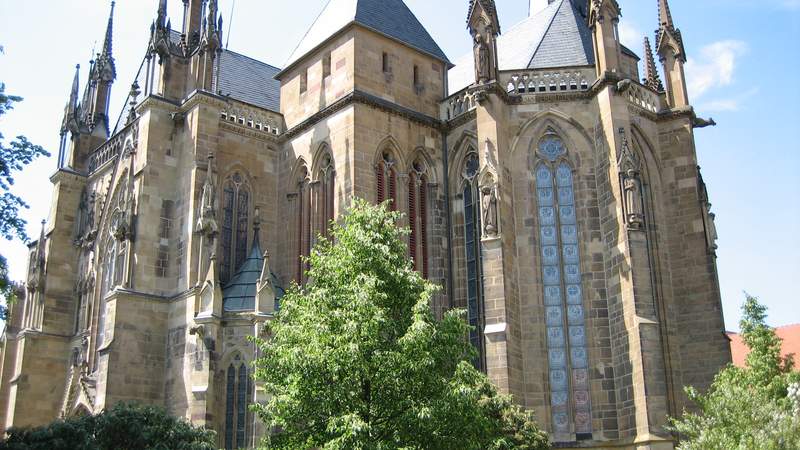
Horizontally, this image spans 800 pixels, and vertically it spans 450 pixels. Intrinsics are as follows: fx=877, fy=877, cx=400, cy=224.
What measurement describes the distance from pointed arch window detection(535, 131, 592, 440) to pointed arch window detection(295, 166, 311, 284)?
Answer: 7461 millimetres

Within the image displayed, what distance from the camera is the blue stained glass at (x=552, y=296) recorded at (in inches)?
994

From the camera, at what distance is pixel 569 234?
25891 millimetres

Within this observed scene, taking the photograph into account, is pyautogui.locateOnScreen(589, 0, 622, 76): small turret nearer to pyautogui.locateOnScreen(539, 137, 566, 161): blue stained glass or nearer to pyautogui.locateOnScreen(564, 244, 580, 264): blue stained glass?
pyautogui.locateOnScreen(539, 137, 566, 161): blue stained glass

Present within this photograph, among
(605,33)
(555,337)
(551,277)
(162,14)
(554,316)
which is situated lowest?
(555,337)

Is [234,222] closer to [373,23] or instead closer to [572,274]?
[373,23]

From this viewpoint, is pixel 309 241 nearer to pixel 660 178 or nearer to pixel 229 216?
pixel 229 216

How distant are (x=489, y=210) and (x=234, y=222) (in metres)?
9.09

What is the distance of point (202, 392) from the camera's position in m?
23.9

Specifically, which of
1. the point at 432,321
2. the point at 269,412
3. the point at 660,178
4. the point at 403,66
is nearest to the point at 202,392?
the point at 269,412

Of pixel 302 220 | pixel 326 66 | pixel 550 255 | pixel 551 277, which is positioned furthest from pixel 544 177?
pixel 326 66

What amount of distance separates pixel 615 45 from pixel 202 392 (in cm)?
1590

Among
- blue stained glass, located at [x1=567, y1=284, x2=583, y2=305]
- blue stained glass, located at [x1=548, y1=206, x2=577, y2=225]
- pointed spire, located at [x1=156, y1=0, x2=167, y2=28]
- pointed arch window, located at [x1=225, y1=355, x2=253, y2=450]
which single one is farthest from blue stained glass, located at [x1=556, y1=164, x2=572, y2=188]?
pointed spire, located at [x1=156, y1=0, x2=167, y2=28]

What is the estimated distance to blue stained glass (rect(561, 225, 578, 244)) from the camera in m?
25.8

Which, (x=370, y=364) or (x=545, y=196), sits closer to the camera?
(x=370, y=364)
